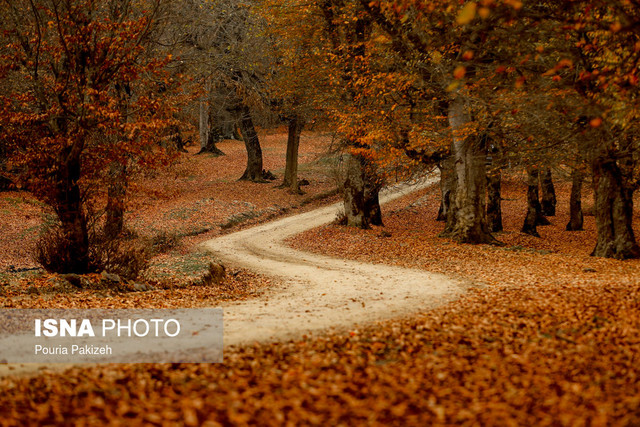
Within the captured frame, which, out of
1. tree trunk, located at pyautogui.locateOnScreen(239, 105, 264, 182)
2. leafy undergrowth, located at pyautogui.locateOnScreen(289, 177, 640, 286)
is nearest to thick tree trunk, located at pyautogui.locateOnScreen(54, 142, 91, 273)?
leafy undergrowth, located at pyautogui.locateOnScreen(289, 177, 640, 286)

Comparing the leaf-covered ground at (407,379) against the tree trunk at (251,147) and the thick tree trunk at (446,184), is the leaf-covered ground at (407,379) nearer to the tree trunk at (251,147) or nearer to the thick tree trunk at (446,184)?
the thick tree trunk at (446,184)

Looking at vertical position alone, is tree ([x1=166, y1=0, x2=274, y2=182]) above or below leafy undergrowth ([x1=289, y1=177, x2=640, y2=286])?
above

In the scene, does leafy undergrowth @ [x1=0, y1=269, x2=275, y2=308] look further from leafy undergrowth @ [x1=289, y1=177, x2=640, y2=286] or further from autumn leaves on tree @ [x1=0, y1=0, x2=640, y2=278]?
leafy undergrowth @ [x1=289, y1=177, x2=640, y2=286]

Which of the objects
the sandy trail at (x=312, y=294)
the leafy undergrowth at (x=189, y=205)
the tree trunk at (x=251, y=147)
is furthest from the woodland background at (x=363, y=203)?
the tree trunk at (x=251, y=147)

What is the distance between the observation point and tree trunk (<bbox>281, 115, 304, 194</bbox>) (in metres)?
32.8

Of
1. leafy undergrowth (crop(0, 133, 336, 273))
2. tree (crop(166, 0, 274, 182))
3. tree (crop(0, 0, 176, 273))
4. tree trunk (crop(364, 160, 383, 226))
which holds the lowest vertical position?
leafy undergrowth (crop(0, 133, 336, 273))

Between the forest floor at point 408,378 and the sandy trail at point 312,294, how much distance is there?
501 mm

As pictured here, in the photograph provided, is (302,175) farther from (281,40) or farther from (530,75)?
(530,75)

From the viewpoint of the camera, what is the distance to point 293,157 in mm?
33500

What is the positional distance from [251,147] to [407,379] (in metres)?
31.4

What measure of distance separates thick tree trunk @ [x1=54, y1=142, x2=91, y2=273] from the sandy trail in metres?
5.11

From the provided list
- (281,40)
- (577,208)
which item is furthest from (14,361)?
(577,208)

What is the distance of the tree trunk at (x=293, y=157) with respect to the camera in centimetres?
3275

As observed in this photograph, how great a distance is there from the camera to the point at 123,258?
13.6 metres
